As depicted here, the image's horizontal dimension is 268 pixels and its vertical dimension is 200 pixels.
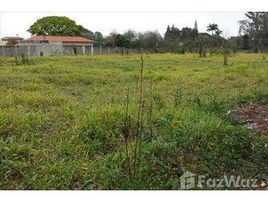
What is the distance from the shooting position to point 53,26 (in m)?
26.2

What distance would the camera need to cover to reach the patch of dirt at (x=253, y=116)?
469cm

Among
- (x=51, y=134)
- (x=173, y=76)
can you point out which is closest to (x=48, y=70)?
(x=173, y=76)

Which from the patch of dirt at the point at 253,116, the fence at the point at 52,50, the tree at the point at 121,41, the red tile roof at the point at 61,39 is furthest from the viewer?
the tree at the point at 121,41

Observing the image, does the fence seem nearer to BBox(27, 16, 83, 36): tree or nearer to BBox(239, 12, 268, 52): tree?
BBox(27, 16, 83, 36): tree

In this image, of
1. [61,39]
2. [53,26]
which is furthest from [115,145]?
[61,39]

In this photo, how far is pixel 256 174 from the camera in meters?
3.43

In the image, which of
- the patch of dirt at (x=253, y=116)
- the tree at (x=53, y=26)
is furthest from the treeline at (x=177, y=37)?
the patch of dirt at (x=253, y=116)

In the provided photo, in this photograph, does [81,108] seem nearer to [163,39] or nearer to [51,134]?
[51,134]

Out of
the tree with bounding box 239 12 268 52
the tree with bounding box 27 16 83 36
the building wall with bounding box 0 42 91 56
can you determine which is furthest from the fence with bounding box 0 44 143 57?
the tree with bounding box 239 12 268 52

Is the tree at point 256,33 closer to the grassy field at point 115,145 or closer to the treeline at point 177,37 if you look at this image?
the treeline at point 177,37

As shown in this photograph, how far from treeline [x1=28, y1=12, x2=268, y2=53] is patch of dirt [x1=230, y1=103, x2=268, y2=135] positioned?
18717 millimetres

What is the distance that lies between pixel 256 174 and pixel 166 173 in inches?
30.2

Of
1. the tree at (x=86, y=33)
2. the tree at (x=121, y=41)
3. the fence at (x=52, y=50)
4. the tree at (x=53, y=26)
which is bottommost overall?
the fence at (x=52, y=50)

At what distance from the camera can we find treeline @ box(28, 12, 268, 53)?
2566 cm
